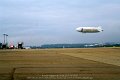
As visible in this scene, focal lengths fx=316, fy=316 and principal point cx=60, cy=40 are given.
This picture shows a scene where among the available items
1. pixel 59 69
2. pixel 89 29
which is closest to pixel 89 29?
pixel 89 29

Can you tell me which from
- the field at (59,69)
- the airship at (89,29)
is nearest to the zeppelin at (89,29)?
the airship at (89,29)

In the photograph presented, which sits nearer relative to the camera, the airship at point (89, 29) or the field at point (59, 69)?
the field at point (59, 69)

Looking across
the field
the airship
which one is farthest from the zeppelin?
the field

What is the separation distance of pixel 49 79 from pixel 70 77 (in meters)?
1.14

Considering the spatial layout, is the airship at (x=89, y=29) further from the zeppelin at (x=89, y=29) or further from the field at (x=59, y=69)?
the field at (x=59, y=69)

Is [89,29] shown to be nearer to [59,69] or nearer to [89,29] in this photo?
[89,29]

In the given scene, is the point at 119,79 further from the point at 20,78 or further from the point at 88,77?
the point at 20,78

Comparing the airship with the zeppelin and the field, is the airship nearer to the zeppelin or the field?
the zeppelin

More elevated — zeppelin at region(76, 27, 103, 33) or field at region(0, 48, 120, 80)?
zeppelin at region(76, 27, 103, 33)

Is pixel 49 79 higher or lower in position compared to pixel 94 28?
lower

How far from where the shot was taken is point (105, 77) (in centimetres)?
1448

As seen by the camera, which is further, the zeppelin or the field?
the zeppelin

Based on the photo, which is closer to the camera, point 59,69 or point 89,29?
point 59,69

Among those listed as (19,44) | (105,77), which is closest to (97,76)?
(105,77)
